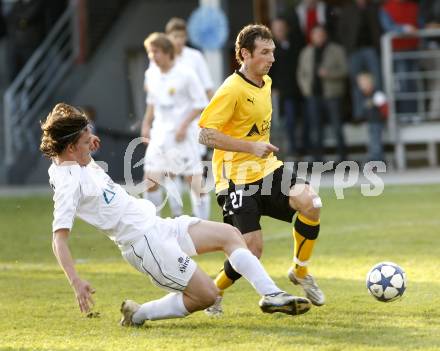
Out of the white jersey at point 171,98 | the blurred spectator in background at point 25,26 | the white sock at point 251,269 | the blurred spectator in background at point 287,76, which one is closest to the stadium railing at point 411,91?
the blurred spectator in background at point 287,76

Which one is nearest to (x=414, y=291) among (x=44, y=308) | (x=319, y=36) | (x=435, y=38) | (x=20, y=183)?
(x=44, y=308)

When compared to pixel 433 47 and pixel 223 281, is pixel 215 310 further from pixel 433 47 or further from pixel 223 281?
pixel 433 47

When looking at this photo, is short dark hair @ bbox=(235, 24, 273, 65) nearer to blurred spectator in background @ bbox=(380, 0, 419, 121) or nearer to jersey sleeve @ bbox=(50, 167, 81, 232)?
jersey sleeve @ bbox=(50, 167, 81, 232)

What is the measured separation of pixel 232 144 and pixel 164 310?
1254 mm

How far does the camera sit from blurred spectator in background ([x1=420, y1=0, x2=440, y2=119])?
64.0 ft

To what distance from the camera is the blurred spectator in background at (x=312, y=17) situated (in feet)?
64.0

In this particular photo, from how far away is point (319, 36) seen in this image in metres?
18.7

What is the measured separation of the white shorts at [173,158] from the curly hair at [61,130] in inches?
216

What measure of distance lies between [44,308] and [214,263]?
258 cm

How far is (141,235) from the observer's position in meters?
7.04

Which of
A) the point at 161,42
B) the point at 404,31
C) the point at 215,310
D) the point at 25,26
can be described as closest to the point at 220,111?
the point at 215,310

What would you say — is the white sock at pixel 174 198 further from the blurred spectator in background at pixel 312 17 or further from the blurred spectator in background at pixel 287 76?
the blurred spectator in background at pixel 312 17

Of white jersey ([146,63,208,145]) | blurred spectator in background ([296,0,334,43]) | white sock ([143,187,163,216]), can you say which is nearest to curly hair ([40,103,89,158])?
white jersey ([146,63,208,145])

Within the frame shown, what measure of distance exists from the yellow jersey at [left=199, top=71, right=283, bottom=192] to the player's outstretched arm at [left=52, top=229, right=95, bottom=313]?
1558 mm
